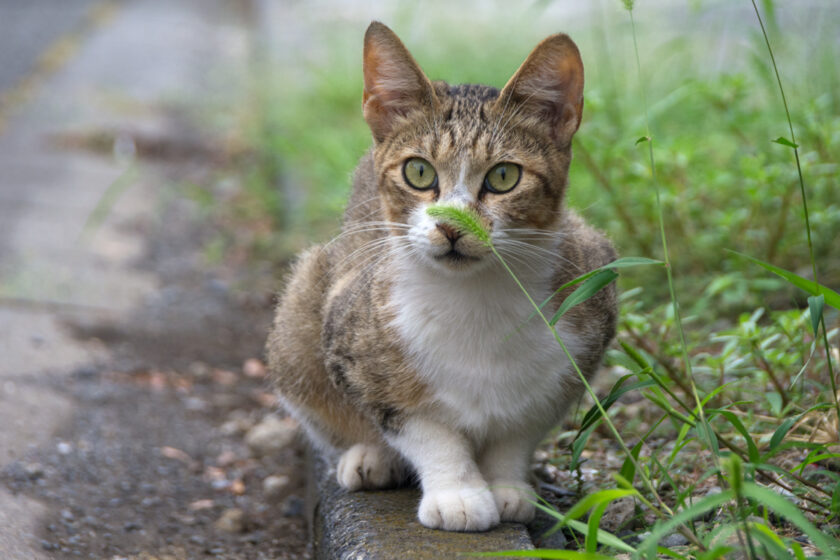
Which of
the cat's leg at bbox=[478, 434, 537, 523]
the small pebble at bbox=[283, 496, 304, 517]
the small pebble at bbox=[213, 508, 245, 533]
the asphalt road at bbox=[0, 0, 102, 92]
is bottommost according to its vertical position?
the small pebble at bbox=[283, 496, 304, 517]

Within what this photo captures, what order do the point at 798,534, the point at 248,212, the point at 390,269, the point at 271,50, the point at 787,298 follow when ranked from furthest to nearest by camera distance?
the point at 271,50
the point at 248,212
the point at 787,298
the point at 390,269
the point at 798,534

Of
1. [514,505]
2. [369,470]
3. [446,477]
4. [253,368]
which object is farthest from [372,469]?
[253,368]

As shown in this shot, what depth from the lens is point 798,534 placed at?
2312mm

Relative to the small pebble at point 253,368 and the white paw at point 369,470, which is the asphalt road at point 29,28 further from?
the white paw at point 369,470

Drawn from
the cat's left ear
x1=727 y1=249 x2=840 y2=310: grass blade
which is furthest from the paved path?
x1=727 y1=249 x2=840 y2=310: grass blade

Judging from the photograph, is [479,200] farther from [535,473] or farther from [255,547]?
[255,547]

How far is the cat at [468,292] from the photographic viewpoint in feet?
8.13

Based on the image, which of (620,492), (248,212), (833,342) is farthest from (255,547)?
(248,212)

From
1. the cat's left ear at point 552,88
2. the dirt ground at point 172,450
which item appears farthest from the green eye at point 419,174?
the dirt ground at point 172,450

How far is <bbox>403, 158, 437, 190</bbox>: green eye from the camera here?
254cm

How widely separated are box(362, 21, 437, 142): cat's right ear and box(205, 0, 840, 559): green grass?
0.65 m

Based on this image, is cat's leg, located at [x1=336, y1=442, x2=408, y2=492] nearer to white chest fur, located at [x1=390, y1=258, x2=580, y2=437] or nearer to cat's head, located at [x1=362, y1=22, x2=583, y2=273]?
white chest fur, located at [x1=390, y1=258, x2=580, y2=437]

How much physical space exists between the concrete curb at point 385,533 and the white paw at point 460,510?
1.0 inches

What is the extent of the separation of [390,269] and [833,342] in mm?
1690
